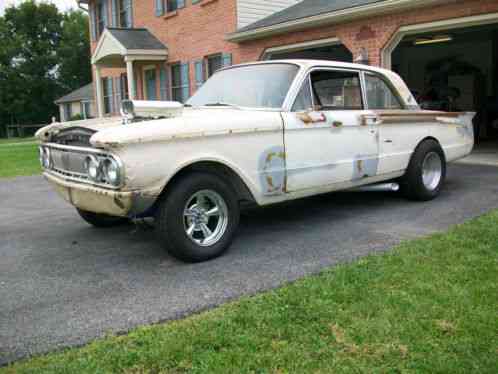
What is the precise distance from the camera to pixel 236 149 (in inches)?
173

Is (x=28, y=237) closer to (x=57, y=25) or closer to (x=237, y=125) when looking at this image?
(x=237, y=125)

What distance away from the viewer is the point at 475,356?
2633mm

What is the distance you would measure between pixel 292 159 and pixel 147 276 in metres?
1.73

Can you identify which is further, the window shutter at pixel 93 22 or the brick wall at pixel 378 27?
the window shutter at pixel 93 22

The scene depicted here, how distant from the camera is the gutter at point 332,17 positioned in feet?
32.3

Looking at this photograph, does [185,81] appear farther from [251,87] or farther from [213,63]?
[251,87]

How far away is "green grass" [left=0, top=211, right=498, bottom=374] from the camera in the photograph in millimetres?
2602

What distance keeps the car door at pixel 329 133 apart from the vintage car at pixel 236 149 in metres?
0.01

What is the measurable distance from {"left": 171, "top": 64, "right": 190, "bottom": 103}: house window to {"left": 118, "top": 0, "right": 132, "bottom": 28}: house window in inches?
141

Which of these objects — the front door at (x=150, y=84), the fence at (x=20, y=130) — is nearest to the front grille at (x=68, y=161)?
the front door at (x=150, y=84)

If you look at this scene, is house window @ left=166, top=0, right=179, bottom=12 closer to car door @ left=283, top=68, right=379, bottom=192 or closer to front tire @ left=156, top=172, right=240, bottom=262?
car door @ left=283, top=68, right=379, bottom=192

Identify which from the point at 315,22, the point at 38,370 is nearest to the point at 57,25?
the point at 315,22

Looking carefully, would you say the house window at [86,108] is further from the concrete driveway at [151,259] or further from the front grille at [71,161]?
the front grille at [71,161]

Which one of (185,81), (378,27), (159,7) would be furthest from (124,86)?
(378,27)
